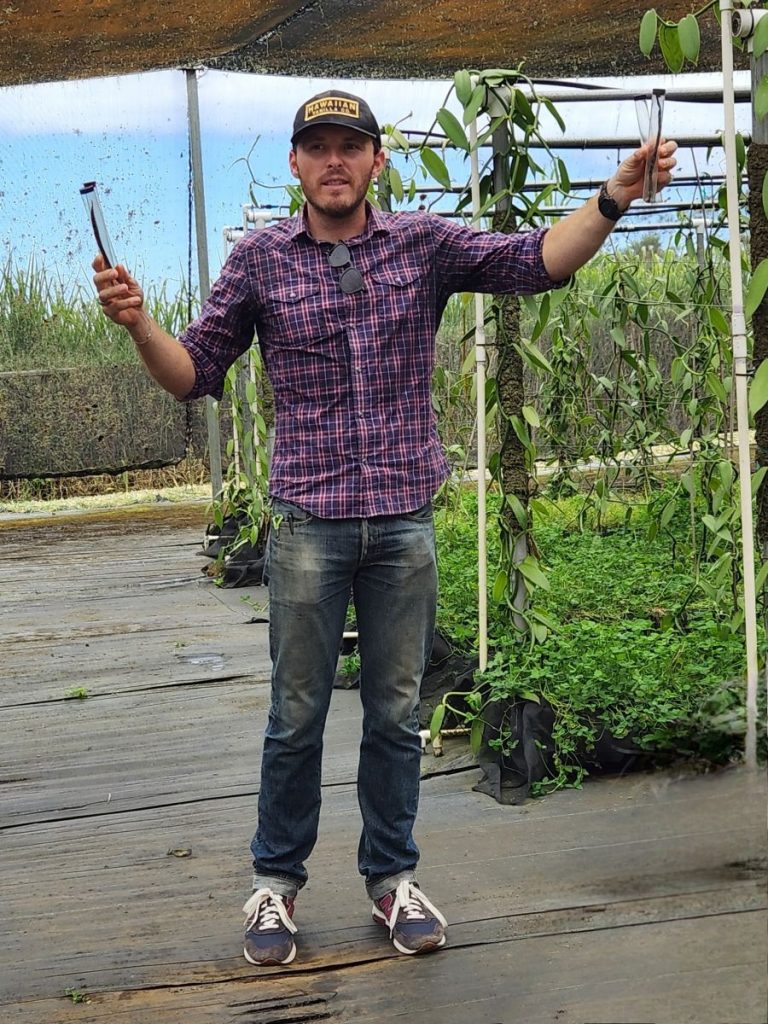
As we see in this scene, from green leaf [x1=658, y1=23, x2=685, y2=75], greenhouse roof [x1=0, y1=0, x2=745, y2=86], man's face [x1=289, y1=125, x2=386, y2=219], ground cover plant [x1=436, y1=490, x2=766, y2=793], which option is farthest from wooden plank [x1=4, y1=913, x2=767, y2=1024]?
greenhouse roof [x1=0, y1=0, x2=745, y2=86]

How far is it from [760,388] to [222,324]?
0.80 meters

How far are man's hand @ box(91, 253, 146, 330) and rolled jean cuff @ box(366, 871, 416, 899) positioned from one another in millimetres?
940

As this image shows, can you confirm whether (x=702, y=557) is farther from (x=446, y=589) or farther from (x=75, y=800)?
(x=75, y=800)

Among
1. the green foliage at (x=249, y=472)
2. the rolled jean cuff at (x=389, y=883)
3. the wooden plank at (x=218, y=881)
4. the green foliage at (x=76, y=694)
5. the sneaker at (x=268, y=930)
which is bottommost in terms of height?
the green foliage at (x=76, y=694)

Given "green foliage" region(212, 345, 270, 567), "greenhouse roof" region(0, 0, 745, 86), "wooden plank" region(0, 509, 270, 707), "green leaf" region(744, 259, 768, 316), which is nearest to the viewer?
"green leaf" region(744, 259, 768, 316)

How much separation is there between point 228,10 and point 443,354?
361cm

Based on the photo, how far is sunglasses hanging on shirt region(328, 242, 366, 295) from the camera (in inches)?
70.4

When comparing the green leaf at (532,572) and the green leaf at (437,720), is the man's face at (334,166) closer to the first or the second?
the green leaf at (532,572)

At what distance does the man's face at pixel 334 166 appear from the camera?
1.78m

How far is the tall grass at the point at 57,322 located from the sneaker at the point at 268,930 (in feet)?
17.3

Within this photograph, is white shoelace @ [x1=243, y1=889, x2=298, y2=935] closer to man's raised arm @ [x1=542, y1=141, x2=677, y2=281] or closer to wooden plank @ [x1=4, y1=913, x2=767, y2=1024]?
wooden plank @ [x1=4, y1=913, x2=767, y2=1024]

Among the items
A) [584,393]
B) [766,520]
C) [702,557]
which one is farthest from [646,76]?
[766,520]

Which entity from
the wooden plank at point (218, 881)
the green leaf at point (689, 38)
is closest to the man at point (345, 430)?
the wooden plank at point (218, 881)

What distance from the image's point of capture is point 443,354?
7.68m
